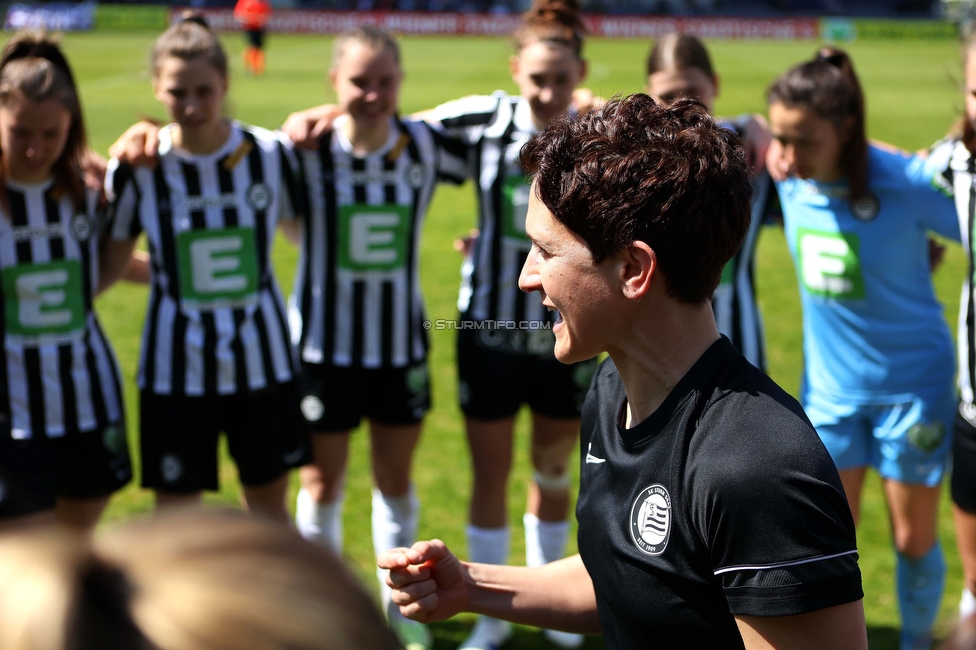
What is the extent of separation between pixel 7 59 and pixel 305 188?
1261mm

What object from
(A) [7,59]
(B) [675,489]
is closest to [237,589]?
(B) [675,489]

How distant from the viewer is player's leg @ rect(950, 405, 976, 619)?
347 centimetres

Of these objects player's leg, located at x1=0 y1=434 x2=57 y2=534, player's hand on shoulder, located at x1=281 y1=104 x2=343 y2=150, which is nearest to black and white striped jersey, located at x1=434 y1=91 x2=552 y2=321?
player's hand on shoulder, located at x1=281 y1=104 x2=343 y2=150

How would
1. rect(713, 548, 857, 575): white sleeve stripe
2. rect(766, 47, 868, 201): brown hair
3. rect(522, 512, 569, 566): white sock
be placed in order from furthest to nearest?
rect(522, 512, 569, 566): white sock < rect(766, 47, 868, 201): brown hair < rect(713, 548, 857, 575): white sleeve stripe

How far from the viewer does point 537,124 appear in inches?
165

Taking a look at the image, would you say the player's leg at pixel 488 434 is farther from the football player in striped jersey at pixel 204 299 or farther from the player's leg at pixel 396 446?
the football player in striped jersey at pixel 204 299

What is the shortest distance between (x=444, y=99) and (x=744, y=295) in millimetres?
16438

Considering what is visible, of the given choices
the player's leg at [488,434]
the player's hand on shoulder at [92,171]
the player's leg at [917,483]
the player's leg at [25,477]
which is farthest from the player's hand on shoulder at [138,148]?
the player's leg at [917,483]

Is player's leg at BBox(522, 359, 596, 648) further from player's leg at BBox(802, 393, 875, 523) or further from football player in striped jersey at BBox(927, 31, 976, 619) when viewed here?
football player in striped jersey at BBox(927, 31, 976, 619)

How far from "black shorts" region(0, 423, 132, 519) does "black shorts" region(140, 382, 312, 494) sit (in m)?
0.11

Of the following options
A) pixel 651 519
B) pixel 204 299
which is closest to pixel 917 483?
pixel 651 519

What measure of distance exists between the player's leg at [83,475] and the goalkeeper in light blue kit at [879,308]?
291 centimetres

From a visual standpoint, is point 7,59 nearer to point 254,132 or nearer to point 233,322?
point 254,132

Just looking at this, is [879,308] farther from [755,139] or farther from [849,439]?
[755,139]
